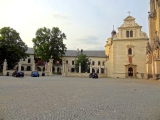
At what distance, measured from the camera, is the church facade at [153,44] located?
29.0 meters

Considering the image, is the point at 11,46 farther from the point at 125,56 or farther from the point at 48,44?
the point at 125,56

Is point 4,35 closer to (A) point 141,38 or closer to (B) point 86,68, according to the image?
(B) point 86,68

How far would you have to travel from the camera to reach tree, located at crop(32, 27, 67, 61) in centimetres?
4984

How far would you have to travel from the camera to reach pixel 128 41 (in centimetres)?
4178

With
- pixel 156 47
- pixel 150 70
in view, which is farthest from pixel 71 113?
pixel 150 70

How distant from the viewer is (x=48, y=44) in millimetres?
50062

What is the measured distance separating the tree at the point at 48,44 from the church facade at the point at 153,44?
1066 inches

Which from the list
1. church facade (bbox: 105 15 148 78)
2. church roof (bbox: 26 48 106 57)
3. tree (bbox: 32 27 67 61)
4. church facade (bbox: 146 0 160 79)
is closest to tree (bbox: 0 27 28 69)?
tree (bbox: 32 27 67 61)

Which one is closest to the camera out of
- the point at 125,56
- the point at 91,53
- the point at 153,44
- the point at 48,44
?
the point at 153,44

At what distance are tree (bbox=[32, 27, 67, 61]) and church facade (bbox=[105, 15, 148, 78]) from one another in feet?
59.5

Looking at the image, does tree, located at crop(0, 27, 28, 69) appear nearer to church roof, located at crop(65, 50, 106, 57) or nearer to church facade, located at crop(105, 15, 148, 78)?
church facade, located at crop(105, 15, 148, 78)

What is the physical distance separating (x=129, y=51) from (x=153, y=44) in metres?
9.26

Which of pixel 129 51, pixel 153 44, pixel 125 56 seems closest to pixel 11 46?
pixel 125 56

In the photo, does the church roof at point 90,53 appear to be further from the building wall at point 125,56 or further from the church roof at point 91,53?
the building wall at point 125,56
